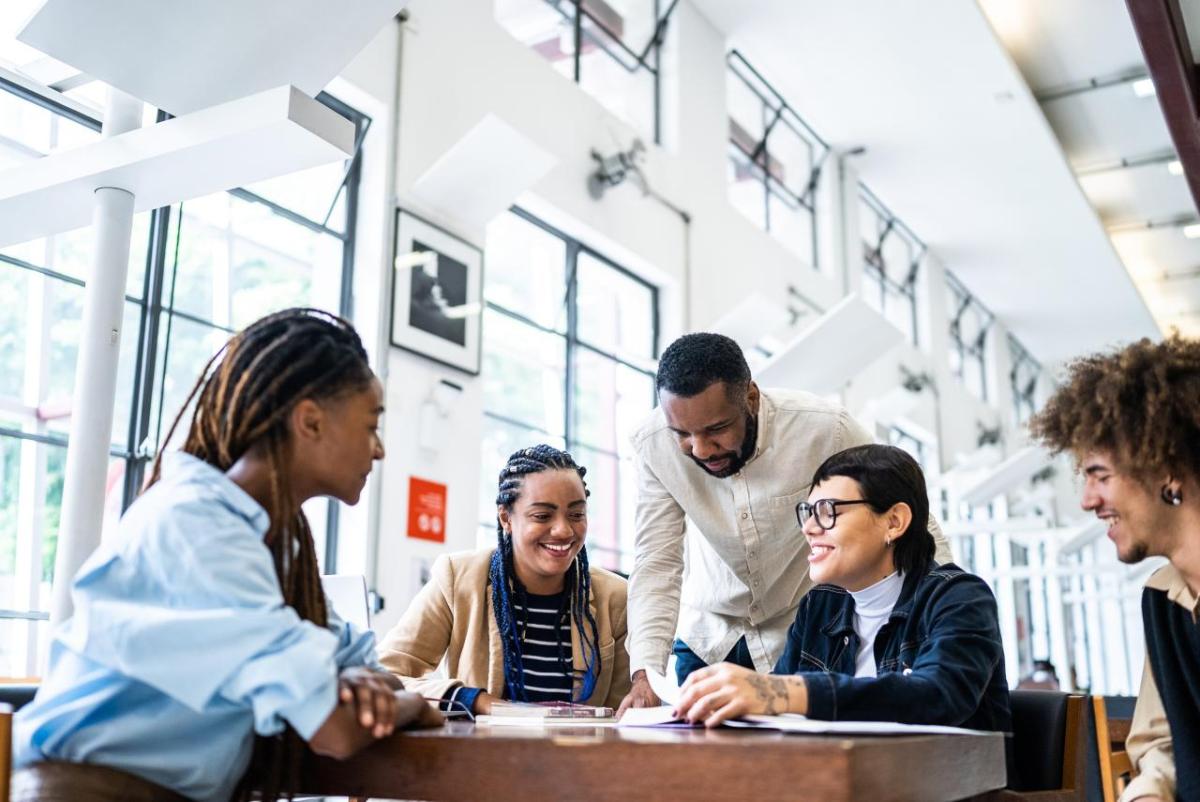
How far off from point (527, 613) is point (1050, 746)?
96 centimetres

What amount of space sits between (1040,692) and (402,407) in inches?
127

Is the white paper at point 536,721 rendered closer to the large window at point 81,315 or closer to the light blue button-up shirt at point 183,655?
the light blue button-up shirt at point 183,655

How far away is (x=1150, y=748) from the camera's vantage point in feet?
5.20

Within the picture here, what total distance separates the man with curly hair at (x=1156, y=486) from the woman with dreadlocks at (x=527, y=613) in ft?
3.27

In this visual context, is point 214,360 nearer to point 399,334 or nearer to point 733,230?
point 399,334

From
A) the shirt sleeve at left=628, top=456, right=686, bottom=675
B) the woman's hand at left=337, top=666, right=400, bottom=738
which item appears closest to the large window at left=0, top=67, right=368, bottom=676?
the shirt sleeve at left=628, top=456, right=686, bottom=675

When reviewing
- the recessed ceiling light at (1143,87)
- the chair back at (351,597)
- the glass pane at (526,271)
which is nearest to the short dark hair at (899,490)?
the chair back at (351,597)

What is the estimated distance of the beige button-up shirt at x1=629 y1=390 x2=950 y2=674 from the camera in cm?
238

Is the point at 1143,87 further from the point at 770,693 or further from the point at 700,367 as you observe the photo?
the point at 770,693

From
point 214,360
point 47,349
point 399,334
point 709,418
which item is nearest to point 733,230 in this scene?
point 399,334

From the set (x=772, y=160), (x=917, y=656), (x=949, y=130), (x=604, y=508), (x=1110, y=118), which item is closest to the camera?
(x=917, y=656)

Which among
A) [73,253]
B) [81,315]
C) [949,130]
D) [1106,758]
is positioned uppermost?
[949,130]

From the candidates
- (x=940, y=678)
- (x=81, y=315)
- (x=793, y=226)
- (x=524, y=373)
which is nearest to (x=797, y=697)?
(x=940, y=678)

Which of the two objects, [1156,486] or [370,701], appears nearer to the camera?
[370,701]
